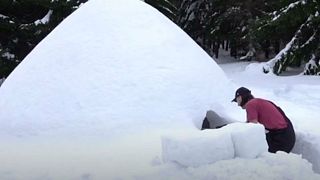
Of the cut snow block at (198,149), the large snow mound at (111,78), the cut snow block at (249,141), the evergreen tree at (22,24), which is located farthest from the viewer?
the evergreen tree at (22,24)

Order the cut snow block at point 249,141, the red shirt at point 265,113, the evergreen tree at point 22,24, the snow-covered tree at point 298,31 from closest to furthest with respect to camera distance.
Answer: the cut snow block at point 249,141 → the red shirt at point 265,113 → the snow-covered tree at point 298,31 → the evergreen tree at point 22,24

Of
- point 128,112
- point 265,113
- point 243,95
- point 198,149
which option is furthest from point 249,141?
point 128,112

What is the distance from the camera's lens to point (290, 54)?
13.1m

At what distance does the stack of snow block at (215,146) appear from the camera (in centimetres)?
494

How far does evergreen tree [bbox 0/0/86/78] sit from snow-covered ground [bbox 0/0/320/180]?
21.4 ft

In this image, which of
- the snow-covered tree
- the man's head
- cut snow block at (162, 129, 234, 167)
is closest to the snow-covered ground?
cut snow block at (162, 129, 234, 167)

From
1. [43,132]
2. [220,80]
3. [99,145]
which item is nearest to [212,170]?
[99,145]

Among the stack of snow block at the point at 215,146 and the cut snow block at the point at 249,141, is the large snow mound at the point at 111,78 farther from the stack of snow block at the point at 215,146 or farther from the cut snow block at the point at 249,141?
the cut snow block at the point at 249,141

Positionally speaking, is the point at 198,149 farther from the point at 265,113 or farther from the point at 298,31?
the point at 298,31

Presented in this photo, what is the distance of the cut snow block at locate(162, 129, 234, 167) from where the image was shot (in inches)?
194

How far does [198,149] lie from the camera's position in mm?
4949

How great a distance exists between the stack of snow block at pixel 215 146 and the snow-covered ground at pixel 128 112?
11 millimetres

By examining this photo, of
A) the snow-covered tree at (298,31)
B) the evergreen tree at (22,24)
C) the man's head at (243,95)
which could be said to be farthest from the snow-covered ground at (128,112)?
the evergreen tree at (22,24)

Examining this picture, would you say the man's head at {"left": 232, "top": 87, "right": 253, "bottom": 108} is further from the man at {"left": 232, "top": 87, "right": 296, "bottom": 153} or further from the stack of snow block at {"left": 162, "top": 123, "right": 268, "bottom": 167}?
the stack of snow block at {"left": 162, "top": 123, "right": 268, "bottom": 167}
